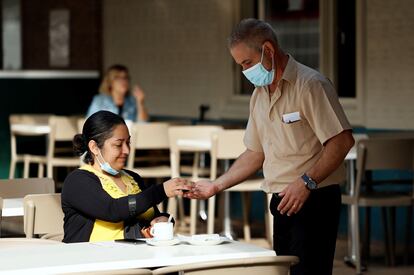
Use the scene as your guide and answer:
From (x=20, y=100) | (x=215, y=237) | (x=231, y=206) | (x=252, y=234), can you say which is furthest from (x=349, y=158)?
(x=20, y=100)

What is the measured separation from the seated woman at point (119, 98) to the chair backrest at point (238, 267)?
22.5ft

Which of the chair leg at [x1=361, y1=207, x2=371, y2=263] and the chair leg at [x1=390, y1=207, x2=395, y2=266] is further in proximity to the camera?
the chair leg at [x1=361, y1=207, x2=371, y2=263]

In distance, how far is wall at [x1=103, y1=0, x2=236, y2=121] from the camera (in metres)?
11.1

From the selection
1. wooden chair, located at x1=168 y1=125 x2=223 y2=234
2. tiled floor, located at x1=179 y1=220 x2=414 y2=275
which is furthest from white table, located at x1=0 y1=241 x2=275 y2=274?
wooden chair, located at x1=168 y1=125 x2=223 y2=234

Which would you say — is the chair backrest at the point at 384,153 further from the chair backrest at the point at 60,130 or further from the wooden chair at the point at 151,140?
the chair backrest at the point at 60,130

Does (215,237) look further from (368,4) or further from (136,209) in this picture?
(368,4)

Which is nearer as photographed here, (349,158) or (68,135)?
(349,158)

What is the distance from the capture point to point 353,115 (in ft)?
31.2

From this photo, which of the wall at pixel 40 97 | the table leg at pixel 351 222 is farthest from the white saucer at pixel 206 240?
the wall at pixel 40 97

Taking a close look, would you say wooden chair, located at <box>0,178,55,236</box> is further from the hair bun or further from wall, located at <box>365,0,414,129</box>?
wall, located at <box>365,0,414,129</box>

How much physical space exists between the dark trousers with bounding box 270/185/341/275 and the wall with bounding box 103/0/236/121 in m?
6.36

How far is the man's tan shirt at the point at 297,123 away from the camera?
4.58 m

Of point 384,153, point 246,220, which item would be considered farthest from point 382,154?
point 246,220

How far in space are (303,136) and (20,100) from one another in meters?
8.53
